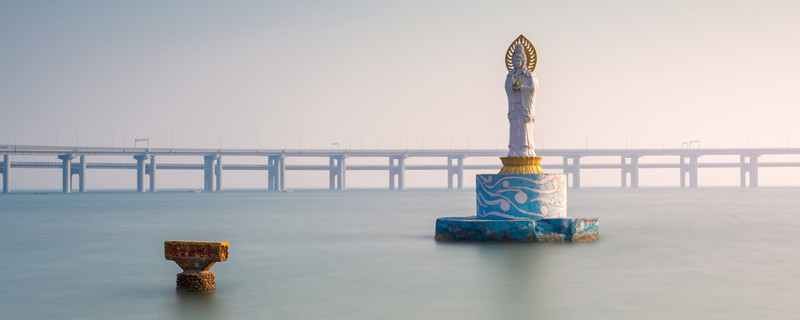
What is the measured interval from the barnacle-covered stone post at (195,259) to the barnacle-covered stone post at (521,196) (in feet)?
36.6

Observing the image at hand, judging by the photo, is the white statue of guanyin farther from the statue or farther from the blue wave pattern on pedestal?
the blue wave pattern on pedestal

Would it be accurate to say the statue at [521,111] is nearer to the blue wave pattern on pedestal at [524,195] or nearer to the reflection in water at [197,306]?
the blue wave pattern on pedestal at [524,195]

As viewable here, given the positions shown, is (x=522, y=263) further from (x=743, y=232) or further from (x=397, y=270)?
(x=743, y=232)

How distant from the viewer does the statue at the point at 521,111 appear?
82.3 ft

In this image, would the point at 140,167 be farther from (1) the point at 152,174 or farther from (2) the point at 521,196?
(2) the point at 521,196

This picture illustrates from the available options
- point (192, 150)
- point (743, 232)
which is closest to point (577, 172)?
point (192, 150)

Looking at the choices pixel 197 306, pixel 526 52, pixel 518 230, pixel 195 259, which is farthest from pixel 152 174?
pixel 197 306

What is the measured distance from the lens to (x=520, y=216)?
2445cm

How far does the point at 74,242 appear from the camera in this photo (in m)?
29.5

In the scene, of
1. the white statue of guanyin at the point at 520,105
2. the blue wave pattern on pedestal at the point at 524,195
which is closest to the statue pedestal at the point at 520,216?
the blue wave pattern on pedestal at the point at 524,195

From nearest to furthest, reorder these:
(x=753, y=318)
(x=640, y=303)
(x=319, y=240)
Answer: (x=753, y=318) → (x=640, y=303) → (x=319, y=240)

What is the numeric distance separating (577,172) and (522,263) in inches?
5896

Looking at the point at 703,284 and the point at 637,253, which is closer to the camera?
the point at 703,284

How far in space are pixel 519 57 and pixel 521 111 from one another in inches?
67.9
